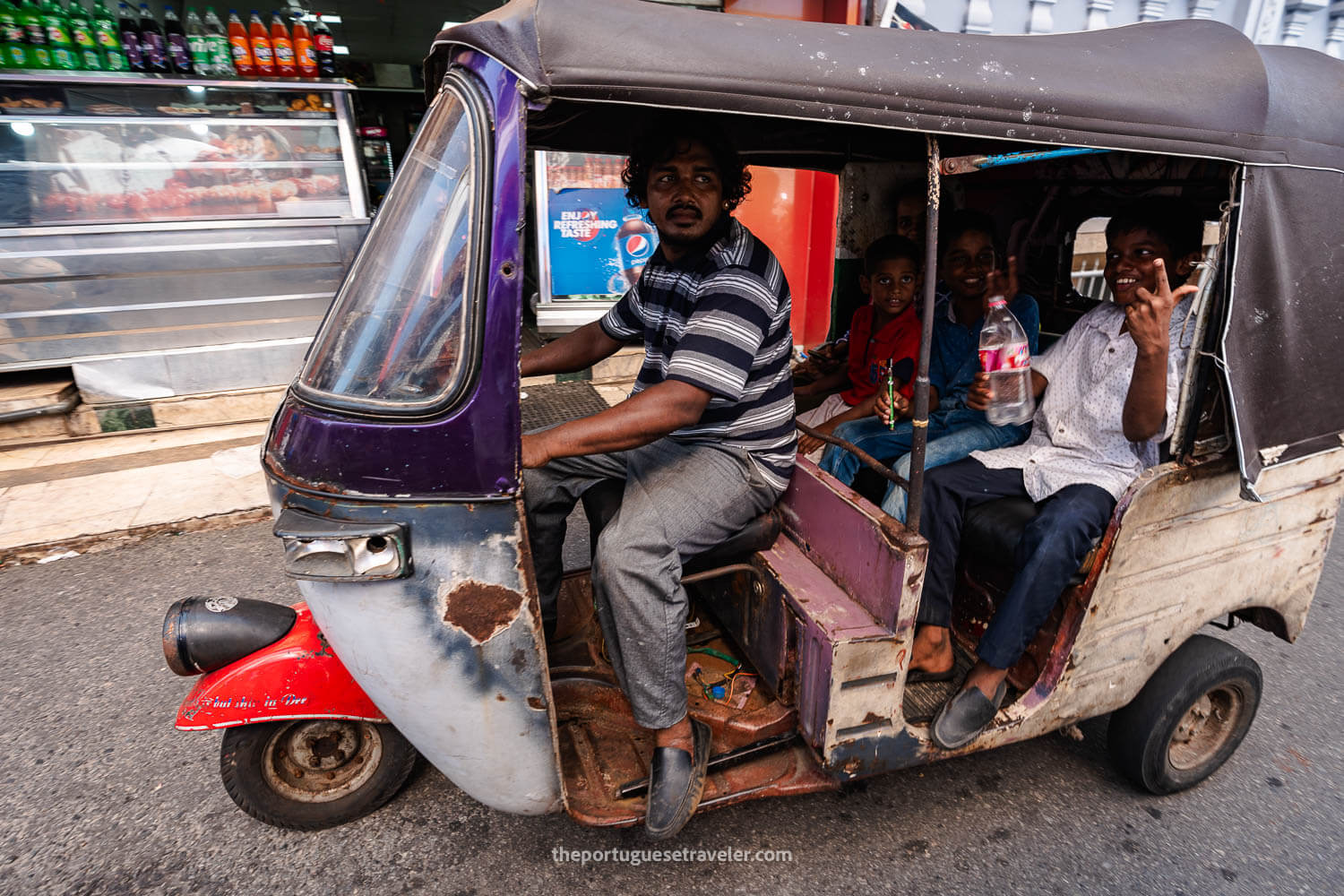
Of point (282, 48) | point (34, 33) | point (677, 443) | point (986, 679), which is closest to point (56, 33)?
point (34, 33)

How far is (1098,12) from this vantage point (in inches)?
264

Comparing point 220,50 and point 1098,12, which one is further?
point 1098,12

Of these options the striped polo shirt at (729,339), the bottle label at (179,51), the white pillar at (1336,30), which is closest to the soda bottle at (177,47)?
the bottle label at (179,51)

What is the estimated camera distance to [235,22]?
527cm

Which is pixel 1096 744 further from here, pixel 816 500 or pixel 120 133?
pixel 120 133

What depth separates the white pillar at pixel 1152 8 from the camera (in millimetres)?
6746

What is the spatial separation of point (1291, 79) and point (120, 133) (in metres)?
6.51

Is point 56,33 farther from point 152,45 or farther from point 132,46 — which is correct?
point 152,45

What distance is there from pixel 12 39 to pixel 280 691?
5.43 metres

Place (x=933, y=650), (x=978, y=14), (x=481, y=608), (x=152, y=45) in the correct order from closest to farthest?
1. (x=481, y=608)
2. (x=933, y=650)
3. (x=152, y=45)
4. (x=978, y=14)

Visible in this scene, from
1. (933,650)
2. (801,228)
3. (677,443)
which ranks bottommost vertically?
(933,650)

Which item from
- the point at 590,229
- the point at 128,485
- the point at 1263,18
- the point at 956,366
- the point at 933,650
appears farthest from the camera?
the point at 1263,18

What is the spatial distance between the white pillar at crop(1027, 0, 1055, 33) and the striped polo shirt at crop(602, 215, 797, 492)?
20.1 feet

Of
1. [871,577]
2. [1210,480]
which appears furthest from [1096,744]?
[871,577]
